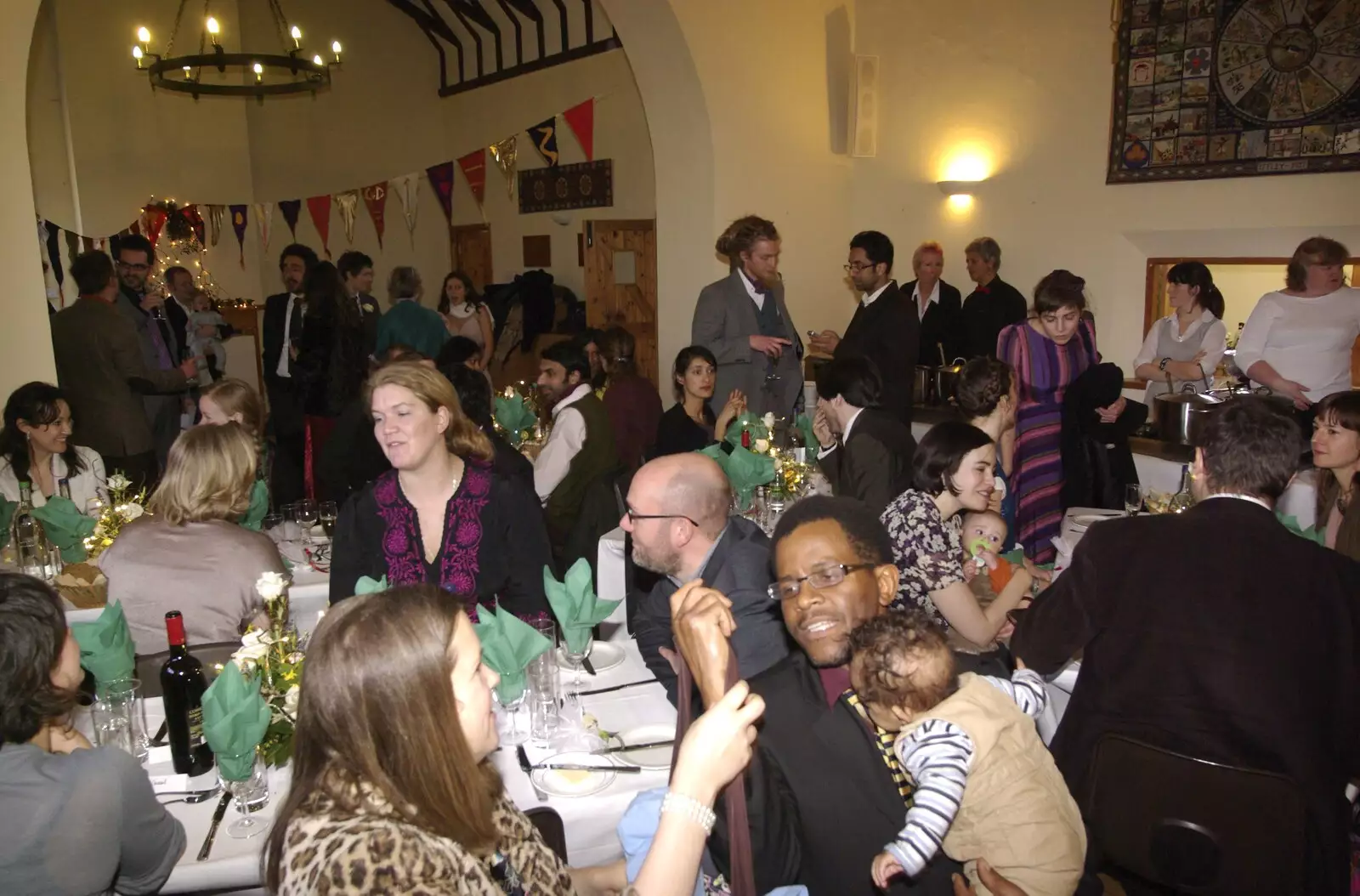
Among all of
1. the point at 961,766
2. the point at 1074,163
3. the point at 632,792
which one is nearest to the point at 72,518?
the point at 632,792

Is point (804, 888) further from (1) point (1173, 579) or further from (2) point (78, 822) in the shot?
(2) point (78, 822)

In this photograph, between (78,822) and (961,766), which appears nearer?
(78,822)

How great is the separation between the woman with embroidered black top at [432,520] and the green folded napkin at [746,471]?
1.08 metres

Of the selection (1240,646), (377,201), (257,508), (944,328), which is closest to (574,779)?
(1240,646)

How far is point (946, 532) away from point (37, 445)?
3358 millimetres

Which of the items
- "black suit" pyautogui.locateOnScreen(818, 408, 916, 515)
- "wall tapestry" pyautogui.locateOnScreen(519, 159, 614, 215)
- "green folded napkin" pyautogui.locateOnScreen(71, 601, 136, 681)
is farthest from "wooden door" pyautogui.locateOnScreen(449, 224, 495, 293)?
"green folded napkin" pyautogui.locateOnScreen(71, 601, 136, 681)

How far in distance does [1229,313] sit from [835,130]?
3967mm

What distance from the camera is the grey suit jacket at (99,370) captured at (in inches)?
191

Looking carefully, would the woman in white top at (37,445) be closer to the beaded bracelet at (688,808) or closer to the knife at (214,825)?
the knife at (214,825)

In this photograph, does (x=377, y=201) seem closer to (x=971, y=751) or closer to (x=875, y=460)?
(x=875, y=460)

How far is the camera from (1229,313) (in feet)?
27.0

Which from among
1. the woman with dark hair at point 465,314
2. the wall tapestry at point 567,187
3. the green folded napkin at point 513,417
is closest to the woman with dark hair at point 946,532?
the green folded napkin at point 513,417

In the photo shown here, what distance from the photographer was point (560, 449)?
423cm

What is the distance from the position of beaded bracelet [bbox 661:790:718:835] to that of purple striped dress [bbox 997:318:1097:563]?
3.23 metres
